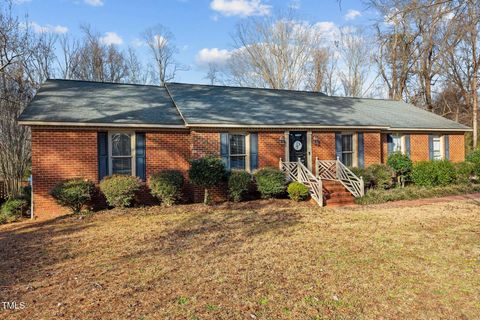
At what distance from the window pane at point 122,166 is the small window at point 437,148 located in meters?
15.2

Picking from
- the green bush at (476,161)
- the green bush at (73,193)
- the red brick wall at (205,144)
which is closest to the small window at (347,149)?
the red brick wall at (205,144)

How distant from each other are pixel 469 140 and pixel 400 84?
7661mm

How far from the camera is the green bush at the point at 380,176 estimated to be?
44.4 ft

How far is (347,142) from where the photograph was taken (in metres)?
14.9

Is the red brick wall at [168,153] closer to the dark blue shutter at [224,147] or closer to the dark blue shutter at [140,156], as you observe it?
the dark blue shutter at [140,156]

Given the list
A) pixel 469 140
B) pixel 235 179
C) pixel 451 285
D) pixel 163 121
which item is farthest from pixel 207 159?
pixel 469 140

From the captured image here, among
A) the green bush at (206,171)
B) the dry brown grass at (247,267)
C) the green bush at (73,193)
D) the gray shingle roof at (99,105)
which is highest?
the gray shingle roof at (99,105)

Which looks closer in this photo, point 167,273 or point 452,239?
point 167,273

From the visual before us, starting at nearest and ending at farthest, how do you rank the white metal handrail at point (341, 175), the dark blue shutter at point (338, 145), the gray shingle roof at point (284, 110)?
the white metal handrail at point (341, 175)
the gray shingle roof at point (284, 110)
the dark blue shutter at point (338, 145)

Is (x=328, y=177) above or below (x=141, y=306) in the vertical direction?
above

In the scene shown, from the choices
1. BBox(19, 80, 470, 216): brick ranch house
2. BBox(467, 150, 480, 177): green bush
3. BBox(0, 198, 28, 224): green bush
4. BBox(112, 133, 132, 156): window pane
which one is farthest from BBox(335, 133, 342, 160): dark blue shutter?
BBox(0, 198, 28, 224): green bush

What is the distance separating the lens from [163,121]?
1210cm

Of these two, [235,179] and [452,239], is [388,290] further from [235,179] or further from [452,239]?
[235,179]

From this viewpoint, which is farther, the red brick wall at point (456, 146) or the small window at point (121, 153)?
the red brick wall at point (456, 146)
